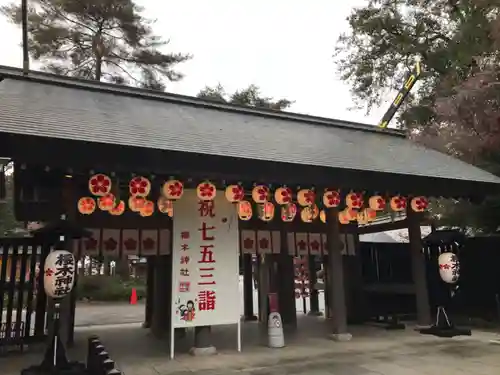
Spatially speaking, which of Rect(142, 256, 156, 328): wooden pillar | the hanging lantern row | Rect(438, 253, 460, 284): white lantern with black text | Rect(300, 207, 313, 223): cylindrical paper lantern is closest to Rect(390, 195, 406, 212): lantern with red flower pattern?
the hanging lantern row

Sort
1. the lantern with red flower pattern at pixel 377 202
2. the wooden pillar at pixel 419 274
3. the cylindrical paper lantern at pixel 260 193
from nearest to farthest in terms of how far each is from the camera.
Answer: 1. the cylindrical paper lantern at pixel 260 193
2. the lantern with red flower pattern at pixel 377 202
3. the wooden pillar at pixel 419 274

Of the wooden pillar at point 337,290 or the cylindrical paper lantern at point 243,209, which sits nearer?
the cylindrical paper lantern at point 243,209

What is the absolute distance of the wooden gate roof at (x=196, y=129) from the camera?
728 cm

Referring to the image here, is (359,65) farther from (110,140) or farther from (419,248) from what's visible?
(110,140)

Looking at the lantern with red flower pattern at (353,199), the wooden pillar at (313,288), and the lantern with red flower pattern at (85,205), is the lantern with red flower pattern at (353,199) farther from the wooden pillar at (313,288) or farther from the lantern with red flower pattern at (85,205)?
the wooden pillar at (313,288)

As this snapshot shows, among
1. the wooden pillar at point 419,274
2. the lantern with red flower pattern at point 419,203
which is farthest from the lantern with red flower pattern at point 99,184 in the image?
Result: the wooden pillar at point 419,274

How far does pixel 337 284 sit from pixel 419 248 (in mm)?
2960

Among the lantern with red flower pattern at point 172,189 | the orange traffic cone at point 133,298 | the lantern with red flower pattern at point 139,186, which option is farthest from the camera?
the orange traffic cone at point 133,298

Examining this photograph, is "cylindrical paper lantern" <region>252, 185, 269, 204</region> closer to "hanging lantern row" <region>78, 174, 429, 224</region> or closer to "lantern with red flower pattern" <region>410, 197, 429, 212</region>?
"hanging lantern row" <region>78, 174, 429, 224</region>

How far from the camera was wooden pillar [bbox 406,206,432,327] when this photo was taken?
10461 mm

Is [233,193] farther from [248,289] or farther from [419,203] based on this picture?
[248,289]

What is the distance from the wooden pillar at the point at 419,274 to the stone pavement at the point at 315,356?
546mm

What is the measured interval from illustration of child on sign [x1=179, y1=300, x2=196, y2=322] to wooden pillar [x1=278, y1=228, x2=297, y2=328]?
4184 mm

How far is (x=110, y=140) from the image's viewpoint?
682 cm
